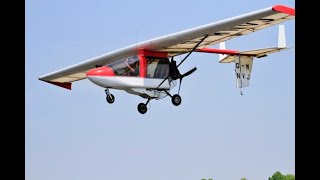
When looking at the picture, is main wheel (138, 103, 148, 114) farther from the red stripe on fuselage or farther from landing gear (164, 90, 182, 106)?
the red stripe on fuselage

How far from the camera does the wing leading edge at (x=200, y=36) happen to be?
55.1 ft

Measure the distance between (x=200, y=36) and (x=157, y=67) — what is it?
1.58 m

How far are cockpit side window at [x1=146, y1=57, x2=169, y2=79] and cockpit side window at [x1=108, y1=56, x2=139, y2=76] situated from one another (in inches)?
17.5

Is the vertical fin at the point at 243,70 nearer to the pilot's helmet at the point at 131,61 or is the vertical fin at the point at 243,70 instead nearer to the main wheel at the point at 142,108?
the main wheel at the point at 142,108

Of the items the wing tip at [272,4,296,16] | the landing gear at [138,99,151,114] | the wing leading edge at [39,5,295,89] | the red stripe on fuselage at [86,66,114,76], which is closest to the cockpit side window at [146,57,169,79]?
the wing leading edge at [39,5,295,89]

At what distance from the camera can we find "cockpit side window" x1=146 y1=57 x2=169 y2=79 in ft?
62.7

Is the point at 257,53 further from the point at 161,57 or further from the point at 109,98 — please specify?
the point at 109,98

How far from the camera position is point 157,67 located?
63.5 ft
